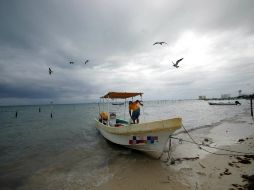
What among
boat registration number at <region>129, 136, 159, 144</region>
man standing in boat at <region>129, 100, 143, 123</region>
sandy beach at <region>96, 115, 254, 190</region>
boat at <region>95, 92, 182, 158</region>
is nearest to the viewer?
sandy beach at <region>96, 115, 254, 190</region>

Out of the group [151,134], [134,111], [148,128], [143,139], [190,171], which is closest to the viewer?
[190,171]

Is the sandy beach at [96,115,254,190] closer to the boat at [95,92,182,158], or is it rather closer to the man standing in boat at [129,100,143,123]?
the boat at [95,92,182,158]

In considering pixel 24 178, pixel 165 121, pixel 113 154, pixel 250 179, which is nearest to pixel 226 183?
pixel 250 179

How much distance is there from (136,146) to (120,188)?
3.45 m

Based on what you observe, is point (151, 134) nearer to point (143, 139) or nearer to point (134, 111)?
point (143, 139)

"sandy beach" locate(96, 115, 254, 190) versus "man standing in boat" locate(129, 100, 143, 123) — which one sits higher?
"man standing in boat" locate(129, 100, 143, 123)

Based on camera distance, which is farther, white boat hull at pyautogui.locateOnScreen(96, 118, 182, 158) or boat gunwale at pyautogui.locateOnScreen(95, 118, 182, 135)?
white boat hull at pyautogui.locateOnScreen(96, 118, 182, 158)

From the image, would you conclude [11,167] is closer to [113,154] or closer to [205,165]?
[113,154]

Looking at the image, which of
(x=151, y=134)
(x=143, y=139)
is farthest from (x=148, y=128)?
(x=143, y=139)

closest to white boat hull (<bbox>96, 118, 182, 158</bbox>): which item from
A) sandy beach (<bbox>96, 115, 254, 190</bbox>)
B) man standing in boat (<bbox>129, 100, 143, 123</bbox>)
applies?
sandy beach (<bbox>96, 115, 254, 190</bbox>)

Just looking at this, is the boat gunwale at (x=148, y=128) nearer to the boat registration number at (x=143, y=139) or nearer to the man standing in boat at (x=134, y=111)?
the boat registration number at (x=143, y=139)

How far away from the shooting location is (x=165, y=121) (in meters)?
8.45

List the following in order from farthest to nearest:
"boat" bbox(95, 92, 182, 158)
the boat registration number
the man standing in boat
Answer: the man standing in boat, the boat registration number, "boat" bbox(95, 92, 182, 158)

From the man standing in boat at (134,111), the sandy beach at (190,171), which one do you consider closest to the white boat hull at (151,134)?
the sandy beach at (190,171)
